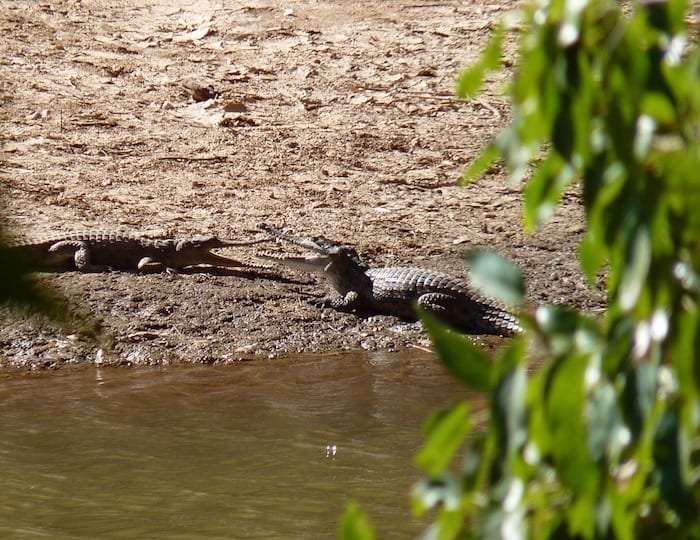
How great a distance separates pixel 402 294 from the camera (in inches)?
296

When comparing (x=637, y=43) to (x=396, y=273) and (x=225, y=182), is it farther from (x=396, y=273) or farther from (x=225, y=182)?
(x=225, y=182)

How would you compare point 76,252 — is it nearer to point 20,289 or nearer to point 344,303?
point 344,303

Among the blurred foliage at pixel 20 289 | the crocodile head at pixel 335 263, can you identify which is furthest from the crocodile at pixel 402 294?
the blurred foliage at pixel 20 289

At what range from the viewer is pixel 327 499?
4980 mm

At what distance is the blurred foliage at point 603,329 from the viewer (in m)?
1.21

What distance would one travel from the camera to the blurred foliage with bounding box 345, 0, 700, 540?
121cm

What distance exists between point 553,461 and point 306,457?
4298 millimetres

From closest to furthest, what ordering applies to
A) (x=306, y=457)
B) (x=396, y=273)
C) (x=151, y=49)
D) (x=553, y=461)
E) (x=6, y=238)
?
1. (x=6, y=238)
2. (x=553, y=461)
3. (x=306, y=457)
4. (x=396, y=273)
5. (x=151, y=49)

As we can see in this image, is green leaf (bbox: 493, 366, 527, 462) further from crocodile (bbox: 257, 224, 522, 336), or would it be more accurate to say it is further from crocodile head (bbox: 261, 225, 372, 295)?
crocodile head (bbox: 261, 225, 372, 295)

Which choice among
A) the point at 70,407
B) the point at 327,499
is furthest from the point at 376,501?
the point at 70,407

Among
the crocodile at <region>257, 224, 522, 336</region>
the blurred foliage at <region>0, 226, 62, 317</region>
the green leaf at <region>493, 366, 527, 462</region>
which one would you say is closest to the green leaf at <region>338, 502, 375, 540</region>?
the green leaf at <region>493, 366, 527, 462</region>

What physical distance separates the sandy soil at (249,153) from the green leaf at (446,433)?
537 centimetres

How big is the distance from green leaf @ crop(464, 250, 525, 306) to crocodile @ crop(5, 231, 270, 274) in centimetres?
653

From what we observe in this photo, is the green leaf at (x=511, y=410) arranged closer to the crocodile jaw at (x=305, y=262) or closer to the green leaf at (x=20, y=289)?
the green leaf at (x=20, y=289)
